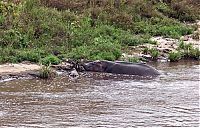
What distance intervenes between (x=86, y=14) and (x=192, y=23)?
220 inches

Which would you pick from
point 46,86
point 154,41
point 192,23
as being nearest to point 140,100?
point 46,86

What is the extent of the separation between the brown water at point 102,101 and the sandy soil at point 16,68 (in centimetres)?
76

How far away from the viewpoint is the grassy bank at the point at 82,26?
16297mm

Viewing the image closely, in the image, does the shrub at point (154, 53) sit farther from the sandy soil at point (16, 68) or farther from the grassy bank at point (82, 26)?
the sandy soil at point (16, 68)

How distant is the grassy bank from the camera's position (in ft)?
53.5

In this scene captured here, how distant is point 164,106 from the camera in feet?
36.8

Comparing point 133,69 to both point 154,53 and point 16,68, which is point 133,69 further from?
point 16,68

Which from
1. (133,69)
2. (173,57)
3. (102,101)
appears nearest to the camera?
(102,101)

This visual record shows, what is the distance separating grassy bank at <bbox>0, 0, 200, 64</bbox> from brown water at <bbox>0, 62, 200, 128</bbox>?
6.71 ft

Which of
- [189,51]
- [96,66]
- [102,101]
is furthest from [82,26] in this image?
[102,101]

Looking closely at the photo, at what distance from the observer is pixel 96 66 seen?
14969mm

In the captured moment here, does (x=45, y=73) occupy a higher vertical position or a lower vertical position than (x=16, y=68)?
lower

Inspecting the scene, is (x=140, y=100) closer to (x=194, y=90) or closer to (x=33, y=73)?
(x=194, y=90)

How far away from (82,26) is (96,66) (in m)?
4.53
